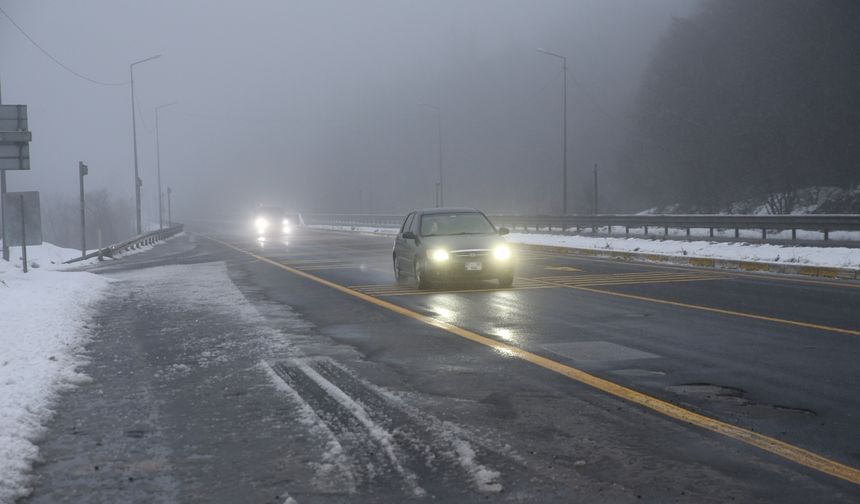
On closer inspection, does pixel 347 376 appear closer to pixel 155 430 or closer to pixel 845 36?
pixel 155 430

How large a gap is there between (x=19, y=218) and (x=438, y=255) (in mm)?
11454

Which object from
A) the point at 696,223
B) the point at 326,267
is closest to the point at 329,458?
the point at 326,267

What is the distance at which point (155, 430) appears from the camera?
19.3ft

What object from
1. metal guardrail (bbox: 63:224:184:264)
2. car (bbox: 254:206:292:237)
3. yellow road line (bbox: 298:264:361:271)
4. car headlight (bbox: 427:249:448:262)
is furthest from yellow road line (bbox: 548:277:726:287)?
car (bbox: 254:206:292:237)

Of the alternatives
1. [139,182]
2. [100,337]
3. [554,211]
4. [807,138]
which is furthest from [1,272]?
[554,211]

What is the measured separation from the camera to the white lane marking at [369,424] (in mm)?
4594

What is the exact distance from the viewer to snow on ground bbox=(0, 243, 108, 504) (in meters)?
5.28

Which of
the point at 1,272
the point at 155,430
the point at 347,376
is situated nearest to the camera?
the point at 155,430

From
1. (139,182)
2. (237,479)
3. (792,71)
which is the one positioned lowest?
(237,479)

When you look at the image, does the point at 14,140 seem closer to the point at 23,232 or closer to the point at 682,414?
the point at 23,232

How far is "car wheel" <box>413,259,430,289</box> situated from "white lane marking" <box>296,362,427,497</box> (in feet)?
25.3

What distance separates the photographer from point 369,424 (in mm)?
5777

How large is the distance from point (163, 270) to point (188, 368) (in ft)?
51.2

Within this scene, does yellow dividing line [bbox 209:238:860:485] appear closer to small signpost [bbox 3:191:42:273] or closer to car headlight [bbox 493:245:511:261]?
car headlight [bbox 493:245:511:261]
